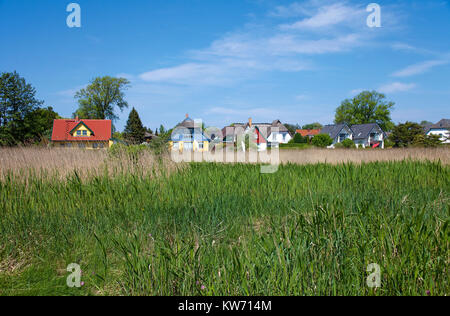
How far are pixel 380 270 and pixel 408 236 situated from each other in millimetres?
570

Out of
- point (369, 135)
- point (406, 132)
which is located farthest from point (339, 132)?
point (406, 132)

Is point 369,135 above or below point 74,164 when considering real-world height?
above

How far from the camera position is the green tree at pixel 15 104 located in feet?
86.9

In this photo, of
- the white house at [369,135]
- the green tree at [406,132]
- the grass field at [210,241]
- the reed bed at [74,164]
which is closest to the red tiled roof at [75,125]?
the reed bed at [74,164]

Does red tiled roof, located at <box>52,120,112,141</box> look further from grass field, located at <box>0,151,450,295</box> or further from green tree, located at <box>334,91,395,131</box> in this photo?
green tree, located at <box>334,91,395,131</box>

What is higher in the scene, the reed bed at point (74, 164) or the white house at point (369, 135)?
the white house at point (369, 135)

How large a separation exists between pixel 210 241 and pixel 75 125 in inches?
1313

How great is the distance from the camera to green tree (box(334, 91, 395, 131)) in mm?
67062

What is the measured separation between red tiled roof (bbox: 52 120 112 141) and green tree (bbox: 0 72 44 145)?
135 inches

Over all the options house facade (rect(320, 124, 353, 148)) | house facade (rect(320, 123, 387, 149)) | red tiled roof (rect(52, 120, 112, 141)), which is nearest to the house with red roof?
red tiled roof (rect(52, 120, 112, 141))

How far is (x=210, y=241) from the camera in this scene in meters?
3.55

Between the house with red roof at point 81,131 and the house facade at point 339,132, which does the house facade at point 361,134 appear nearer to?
the house facade at point 339,132

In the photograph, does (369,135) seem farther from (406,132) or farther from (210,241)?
(210,241)

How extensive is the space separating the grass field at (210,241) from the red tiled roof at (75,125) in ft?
89.2
